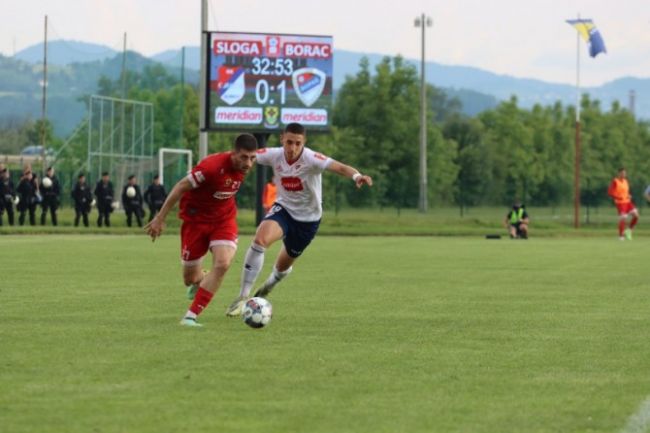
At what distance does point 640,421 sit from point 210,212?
6.43m

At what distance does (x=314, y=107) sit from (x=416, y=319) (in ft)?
95.7

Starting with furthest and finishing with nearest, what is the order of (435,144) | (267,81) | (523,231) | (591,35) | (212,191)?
1. (435,144)
2. (591,35)
3. (523,231)
4. (267,81)
5. (212,191)

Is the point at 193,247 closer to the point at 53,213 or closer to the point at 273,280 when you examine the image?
the point at 273,280

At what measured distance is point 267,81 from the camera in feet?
139

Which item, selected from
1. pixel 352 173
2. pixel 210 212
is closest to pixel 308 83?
pixel 352 173

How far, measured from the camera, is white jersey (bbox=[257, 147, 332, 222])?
14906 mm

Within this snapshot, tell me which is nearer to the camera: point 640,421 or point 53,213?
point 640,421

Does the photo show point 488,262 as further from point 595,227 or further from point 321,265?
point 595,227

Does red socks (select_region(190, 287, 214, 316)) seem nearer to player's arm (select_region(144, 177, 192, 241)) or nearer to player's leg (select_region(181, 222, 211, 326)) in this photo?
player's leg (select_region(181, 222, 211, 326))

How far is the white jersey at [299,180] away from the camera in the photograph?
14906 millimetres

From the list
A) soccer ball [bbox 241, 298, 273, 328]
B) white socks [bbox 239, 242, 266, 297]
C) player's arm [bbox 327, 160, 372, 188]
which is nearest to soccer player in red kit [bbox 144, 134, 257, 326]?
soccer ball [bbox 241, 298, 273, 328]

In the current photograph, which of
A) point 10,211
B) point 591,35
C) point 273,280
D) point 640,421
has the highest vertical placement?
point 591,35

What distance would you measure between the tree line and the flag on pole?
7.86m

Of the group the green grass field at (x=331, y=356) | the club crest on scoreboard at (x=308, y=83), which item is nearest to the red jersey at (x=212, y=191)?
the green grass field at (x=331, y=356)
